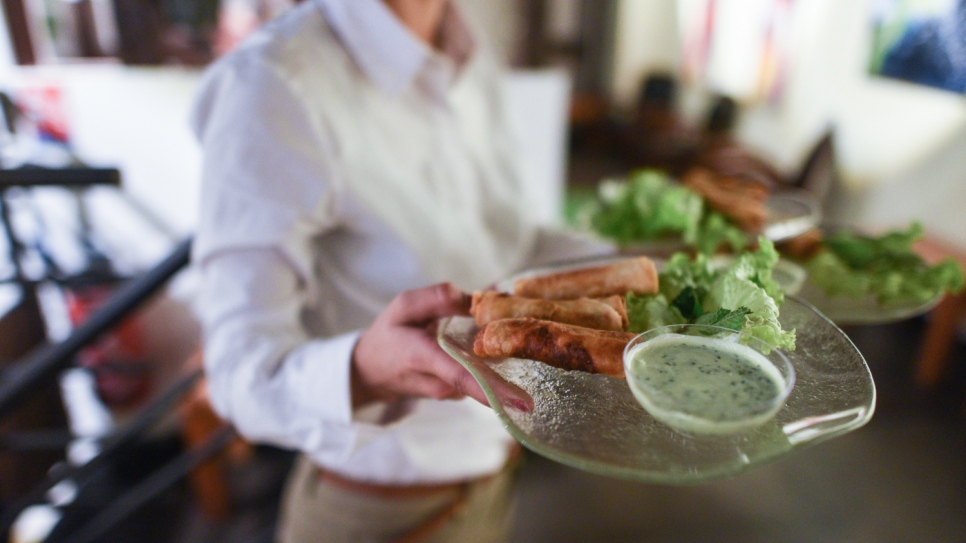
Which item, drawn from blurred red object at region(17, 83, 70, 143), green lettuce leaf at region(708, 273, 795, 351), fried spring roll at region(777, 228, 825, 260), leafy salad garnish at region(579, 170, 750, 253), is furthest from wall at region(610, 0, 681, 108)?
green lettuce leaf at region(708, 273, 795, 351)

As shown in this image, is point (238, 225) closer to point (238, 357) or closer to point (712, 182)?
point (238, 357)

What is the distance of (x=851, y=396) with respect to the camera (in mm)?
684

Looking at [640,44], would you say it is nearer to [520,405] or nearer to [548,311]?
[548,311]

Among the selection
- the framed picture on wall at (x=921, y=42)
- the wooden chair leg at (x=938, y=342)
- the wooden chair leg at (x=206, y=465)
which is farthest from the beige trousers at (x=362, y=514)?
the wooden chair leg at (x=938, y=342)

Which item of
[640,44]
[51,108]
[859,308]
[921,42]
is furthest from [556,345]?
[640,44]

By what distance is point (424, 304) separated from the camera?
81cm

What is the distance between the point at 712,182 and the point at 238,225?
1.25 m

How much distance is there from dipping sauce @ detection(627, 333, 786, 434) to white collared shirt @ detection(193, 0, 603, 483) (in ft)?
1.49

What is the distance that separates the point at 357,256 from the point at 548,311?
45 cm

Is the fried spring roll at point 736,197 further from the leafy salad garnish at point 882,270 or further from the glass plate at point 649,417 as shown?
the glass plate at point 649,417

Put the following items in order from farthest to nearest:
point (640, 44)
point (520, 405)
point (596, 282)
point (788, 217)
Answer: point (640, 44) < point (788, 217) < point (596, 282) < point (520, 405)

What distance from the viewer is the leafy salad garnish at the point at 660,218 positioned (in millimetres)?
1314

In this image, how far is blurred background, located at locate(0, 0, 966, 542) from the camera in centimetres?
159

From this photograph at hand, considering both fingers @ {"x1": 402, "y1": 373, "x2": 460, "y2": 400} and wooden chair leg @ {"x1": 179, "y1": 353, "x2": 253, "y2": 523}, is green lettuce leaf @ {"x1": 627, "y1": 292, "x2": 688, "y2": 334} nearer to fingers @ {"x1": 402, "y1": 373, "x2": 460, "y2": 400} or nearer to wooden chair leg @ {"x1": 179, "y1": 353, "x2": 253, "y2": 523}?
fingers @ {"x1": 402, "y1": 373, "x2": 460, "y2": 400}
